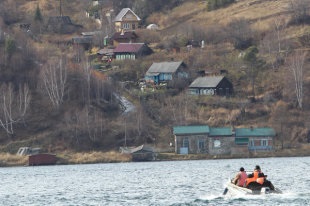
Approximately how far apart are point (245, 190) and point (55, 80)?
80.9 meters

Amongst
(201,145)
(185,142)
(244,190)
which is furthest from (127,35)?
(244,190)

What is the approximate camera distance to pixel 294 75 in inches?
6225

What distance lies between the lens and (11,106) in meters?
152

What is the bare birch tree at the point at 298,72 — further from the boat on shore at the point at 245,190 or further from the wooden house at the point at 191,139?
the boat on shore at the point at 245,190

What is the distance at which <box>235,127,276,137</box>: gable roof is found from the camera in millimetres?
141250

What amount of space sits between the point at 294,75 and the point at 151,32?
157 ft

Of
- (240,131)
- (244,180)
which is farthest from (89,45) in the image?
(244,180)

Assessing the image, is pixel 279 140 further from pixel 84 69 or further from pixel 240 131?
pixel 84 69

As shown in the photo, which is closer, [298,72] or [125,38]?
[298,72]

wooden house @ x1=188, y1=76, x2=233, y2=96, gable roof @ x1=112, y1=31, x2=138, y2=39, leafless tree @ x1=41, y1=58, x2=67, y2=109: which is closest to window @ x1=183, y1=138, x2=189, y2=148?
wooden house @ x1=188, y1=76, x2=233, y2=96

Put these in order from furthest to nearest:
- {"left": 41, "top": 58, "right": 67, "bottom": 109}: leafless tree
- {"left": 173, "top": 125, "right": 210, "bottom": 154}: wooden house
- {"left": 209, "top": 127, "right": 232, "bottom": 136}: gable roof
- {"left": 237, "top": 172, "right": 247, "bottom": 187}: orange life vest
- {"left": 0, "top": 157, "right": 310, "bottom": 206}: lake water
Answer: {"left": 41, "top": 58, "right": 67, "bottom": 109}: leafless tree, {"left": 209, "top": 127, "right": 232, "bottom": 136}: gable roof, {"left": 173, "top": 125, "right": 210, "bottom": 154}: wooden house, {"left": 237, "top": 172, "right": 247, "bottom": 187}: orange life vest, {"left": 0, "top": 157, "right": 310, "bottom": 206}: lake water

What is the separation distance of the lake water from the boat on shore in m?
0.47

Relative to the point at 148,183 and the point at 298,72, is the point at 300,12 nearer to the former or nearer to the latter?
the point at 298,72

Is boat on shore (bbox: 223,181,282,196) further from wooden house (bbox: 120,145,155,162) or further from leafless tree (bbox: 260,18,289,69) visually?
leafless tree (bbox: 260,18,289,69)
